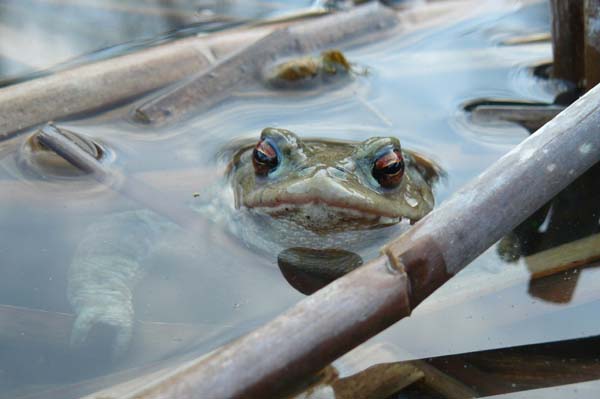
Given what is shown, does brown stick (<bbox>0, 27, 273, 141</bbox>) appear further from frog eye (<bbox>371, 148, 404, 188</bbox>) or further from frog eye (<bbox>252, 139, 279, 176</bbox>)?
frog eye (<bbox>371, 148, 404, 188</bbox>)

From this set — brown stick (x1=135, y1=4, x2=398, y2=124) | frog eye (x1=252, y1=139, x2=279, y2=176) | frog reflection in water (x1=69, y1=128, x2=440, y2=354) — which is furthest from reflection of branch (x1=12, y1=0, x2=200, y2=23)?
frog eye (x1=252, y1=139, x2=279, y2=176)

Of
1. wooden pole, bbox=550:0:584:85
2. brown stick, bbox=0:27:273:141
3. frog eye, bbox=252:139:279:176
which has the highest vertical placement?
brown stick, bbox=0:27:273:141

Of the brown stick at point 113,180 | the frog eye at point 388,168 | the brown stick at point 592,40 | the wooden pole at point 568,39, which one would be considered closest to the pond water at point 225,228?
the brown stick at point 113,180

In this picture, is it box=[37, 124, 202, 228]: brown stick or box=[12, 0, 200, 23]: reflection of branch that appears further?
box=[12, 0, 200, 23]: reflection of branch

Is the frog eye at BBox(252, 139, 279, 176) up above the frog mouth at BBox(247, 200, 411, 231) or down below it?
above

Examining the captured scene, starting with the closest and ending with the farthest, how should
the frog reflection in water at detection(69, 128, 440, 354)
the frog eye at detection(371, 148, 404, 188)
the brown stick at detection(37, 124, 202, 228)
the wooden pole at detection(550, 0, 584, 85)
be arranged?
the frog reflection in water at detection(69, 128, 440, 354) → the frog eye at detection(371, 148, 404, 188) → the brown stick at detection(37, 124, 202, 228) → the wooden pole at detection(550, 0, 584, 85)

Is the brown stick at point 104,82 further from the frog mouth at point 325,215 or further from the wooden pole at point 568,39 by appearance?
the wooden pole at point 568,39
